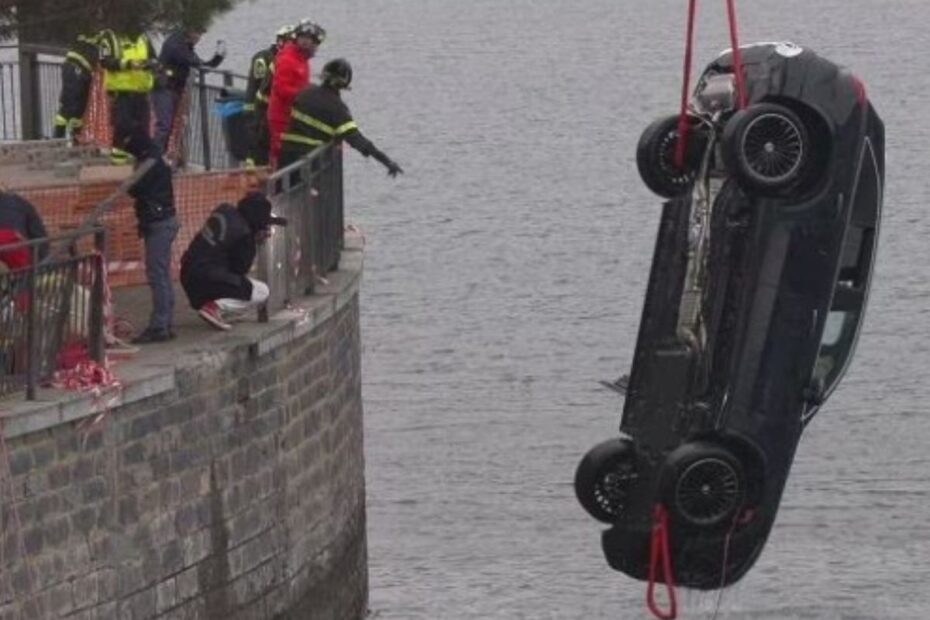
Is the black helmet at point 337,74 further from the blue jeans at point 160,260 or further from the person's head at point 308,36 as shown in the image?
the blue jeans at point 160,260

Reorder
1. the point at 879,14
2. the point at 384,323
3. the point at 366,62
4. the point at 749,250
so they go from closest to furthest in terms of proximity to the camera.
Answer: the point at 749,250 < the point at 384,323 < the point at 366,62 < the point at 879,14

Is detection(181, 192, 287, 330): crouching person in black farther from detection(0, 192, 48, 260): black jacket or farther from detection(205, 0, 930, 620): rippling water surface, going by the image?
detection(205, 0, 930, 620): rippling water surface

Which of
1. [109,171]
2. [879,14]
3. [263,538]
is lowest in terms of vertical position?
[879,14]

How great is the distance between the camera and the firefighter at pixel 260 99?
25.8 m

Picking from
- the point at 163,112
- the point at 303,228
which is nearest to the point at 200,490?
the point at 303,228

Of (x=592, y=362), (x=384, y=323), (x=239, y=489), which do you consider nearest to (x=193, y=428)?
(x=239, y=489)

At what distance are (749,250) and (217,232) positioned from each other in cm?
377

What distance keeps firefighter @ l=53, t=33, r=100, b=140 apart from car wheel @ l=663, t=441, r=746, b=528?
11206 mm

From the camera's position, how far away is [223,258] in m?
21.1

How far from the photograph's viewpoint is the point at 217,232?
2109cm

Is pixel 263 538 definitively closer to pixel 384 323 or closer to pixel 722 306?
pixel 722 306

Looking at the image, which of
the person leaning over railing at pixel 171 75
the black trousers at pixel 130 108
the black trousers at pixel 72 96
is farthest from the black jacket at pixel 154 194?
the black trousers at pixel 72 96

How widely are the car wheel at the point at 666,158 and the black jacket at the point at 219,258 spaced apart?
118 inches

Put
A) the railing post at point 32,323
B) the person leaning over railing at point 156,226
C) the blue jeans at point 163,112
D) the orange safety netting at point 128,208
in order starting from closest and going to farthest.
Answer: the railing post at point 32,323
the person leaning over railing at point 156,226
the orange safety netting at point 128,208
the blue jeans at point 163,112
